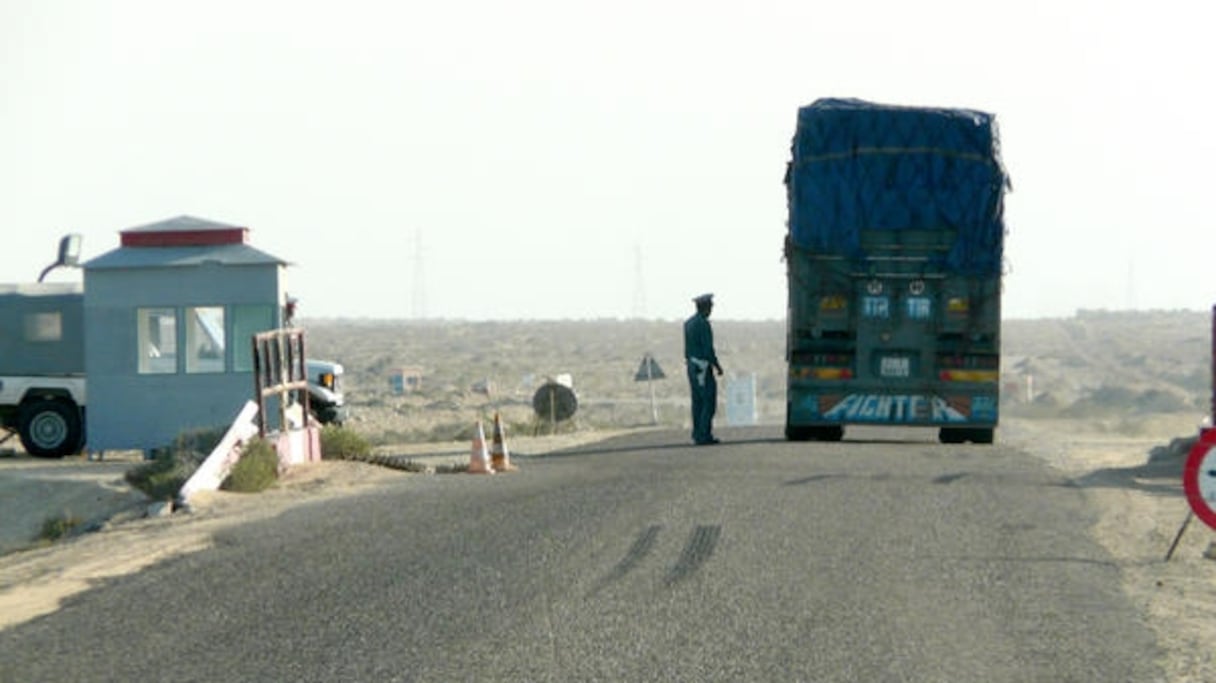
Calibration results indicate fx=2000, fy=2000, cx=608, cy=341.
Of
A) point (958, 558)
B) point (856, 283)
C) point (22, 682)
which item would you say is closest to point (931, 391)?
point (856, 283)

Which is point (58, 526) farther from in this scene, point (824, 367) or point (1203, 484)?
point (1203, 484)

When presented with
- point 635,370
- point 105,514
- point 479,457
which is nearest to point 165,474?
point 105,514

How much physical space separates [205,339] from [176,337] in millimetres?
425

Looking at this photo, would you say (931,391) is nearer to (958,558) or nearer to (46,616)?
(958,558)

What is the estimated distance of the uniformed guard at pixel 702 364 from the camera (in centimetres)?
2747

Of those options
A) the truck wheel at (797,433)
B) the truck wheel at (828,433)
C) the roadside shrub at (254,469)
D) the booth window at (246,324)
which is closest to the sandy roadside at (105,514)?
the roadside shrub at (254,469)

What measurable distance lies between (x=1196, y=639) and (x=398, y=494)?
935cm

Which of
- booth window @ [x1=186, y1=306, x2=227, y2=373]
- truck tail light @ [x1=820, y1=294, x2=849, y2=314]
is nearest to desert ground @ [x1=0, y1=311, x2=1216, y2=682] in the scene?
booth window @ [x1=186, y1=306, x2=227, y2=373]

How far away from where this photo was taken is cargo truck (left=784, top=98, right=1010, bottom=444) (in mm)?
26766

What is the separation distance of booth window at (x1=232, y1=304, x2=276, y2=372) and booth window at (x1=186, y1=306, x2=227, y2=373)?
0.23 metres

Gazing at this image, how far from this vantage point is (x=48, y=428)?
102 feet

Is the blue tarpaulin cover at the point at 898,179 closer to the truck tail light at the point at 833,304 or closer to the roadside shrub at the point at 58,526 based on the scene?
the truck tail light at the point at 833,304

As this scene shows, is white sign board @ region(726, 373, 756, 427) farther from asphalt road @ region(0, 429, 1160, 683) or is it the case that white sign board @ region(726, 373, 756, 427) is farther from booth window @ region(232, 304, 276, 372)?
asphalt road @ region(0, 429, 1160, 683)

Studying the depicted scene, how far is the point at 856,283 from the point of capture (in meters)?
26.9
